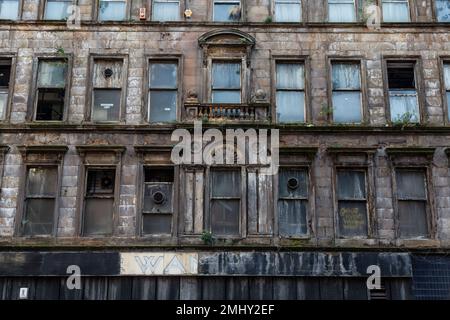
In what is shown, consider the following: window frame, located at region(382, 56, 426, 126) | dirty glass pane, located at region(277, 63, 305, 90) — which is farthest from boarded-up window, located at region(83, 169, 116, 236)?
window frame, located at region(382, 56, 426, 126)

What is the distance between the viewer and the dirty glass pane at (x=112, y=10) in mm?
19858

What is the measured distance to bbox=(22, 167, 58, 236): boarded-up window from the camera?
17859mm

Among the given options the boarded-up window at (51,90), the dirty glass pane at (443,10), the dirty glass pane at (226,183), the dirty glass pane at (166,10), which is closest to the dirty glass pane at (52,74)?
the boarded-up window at (51,90)

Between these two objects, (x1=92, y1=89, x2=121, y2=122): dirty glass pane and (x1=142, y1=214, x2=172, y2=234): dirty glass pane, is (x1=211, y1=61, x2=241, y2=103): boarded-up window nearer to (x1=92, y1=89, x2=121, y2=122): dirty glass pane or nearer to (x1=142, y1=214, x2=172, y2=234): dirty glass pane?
(x1=92, y1=89, x2=121, y2=122): dirty glass pane

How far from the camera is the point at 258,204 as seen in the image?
1772 centimetres

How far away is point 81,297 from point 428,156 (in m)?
10.6

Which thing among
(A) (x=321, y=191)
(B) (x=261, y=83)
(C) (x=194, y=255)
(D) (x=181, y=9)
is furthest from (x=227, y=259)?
(D) (x=181, y=9)

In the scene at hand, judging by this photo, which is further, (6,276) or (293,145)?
(293,145)

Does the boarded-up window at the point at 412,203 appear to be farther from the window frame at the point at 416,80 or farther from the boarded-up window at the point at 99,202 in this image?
the boarded-up window at the point at 99,202

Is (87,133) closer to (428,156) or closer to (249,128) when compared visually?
(249,128)

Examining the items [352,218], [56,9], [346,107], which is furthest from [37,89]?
[352,218]

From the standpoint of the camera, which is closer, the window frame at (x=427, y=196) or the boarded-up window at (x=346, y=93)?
the window frame at (x=427, y=196)

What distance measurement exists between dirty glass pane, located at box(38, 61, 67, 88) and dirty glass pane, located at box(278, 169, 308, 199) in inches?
284

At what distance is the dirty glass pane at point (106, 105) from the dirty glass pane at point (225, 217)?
4063 mm
